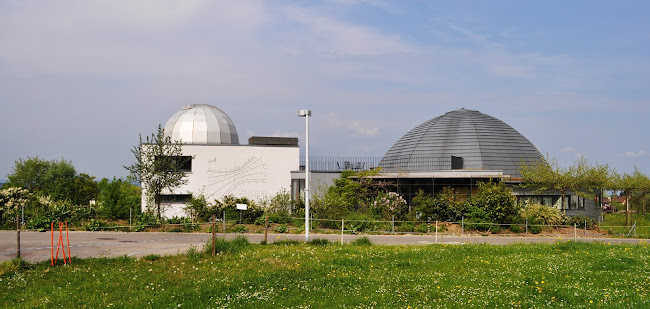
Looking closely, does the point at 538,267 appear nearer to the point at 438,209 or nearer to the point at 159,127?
the point at 438,209

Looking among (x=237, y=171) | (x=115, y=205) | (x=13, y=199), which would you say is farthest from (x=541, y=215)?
(x=13, y=199)

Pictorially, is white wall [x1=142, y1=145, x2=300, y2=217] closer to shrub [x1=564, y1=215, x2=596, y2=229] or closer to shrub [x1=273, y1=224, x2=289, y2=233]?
shrub [x1=273, y1=224, x2=289, y2=233]

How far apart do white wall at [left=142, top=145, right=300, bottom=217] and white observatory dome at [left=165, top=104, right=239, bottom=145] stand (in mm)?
2853

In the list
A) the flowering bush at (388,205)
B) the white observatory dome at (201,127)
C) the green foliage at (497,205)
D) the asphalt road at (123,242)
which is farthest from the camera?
the white observatory dome at (201,127)

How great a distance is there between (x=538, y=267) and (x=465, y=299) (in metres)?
4.62

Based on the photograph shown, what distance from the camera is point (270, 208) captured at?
3731 cm

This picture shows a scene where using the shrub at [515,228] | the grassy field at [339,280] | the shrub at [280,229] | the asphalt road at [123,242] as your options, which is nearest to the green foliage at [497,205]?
the shrub at [515,228]

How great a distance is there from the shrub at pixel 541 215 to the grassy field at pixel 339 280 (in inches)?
637

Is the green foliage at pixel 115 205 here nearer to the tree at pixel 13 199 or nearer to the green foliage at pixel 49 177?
the tree at pixel 13 199

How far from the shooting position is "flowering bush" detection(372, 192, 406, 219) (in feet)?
114

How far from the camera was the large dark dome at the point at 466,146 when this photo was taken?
169 ft

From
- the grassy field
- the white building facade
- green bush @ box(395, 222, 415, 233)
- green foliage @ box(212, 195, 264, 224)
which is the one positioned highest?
the white building facade

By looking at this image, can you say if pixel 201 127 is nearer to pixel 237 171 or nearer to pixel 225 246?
pixel 237 171

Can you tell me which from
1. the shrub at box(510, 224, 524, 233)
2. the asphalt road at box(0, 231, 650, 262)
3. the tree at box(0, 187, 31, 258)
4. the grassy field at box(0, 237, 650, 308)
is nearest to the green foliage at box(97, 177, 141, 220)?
the tree at box(0, 187, 31, 258)
